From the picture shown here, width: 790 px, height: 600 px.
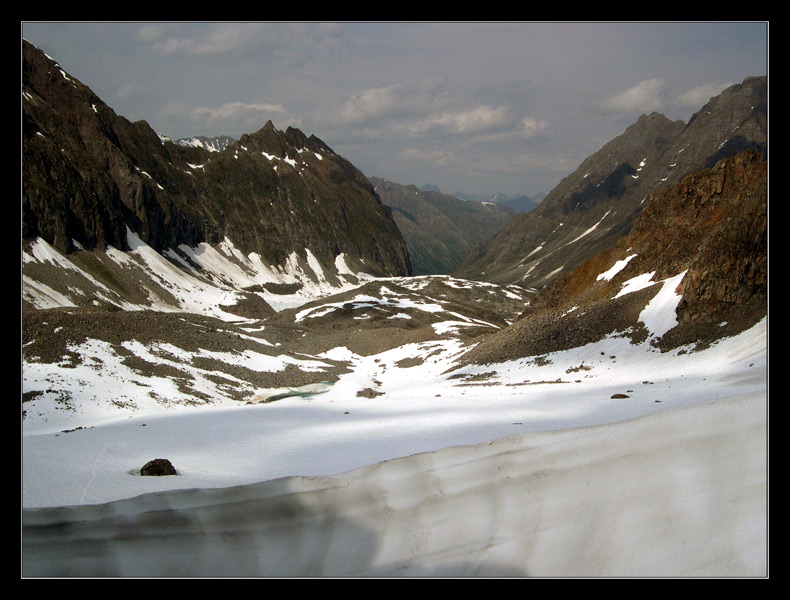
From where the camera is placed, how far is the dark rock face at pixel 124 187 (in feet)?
316

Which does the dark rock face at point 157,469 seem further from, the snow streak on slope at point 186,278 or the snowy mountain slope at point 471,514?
the snow streak on slope at point 186,278

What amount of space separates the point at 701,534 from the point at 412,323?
6850 cm

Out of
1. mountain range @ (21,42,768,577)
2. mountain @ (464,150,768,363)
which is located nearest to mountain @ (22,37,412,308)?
mountain range @ (21,42,768,577)

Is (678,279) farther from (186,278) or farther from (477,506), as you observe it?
(186,278)

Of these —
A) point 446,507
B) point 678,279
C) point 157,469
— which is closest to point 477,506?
point 446,507

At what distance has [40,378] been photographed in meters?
28.2

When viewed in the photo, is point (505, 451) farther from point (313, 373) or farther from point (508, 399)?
point (313, 373)

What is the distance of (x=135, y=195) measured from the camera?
12738cm

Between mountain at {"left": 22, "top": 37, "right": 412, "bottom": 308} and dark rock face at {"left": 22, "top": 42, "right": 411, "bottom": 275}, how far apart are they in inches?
8.8

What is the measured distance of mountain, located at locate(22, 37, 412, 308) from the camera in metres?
96.6

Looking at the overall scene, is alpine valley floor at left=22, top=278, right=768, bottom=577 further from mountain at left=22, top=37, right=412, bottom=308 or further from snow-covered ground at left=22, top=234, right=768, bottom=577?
mountain at left=22, top=37, right=412, bottom=308

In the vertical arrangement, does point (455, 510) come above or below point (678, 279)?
below

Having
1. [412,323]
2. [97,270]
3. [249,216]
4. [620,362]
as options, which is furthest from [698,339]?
[249,216]

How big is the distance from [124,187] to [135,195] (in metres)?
2.86
